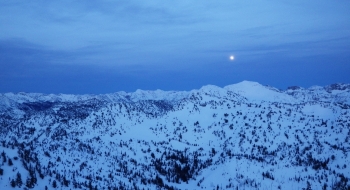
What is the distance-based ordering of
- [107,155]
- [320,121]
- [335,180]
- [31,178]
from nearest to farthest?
[31,178] < [335,180] < [107,155] < [320,121]

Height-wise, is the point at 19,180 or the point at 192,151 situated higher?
the point at 192,151

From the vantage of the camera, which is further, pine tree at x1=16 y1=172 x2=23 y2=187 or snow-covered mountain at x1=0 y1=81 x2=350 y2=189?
snow-covered mountain at x1=0 y1=81 x2=350 y2=189

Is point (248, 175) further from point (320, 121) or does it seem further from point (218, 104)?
point (218, 104)

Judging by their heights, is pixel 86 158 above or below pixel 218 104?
below

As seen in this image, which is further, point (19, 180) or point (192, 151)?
point (192, 151)

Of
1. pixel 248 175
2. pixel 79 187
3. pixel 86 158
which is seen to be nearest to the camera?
pixel 79 187

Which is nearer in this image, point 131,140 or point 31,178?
point 31,178

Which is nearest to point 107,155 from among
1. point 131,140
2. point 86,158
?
point 86,158

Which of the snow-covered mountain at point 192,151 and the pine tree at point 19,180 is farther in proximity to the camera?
the snow-covered mountain at point 192,151
